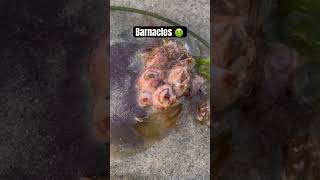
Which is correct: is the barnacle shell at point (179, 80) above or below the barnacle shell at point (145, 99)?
above

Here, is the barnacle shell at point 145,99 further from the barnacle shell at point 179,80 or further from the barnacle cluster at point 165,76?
the barnacle shell at point 179,80

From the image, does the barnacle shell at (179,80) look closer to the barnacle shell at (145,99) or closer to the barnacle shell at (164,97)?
the barnacle shell at (164,97)

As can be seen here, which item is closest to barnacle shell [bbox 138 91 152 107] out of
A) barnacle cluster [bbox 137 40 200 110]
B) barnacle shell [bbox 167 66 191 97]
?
barnacle cluster [bbox 137 40 200 110]

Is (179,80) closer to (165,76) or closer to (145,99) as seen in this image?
(165,76)

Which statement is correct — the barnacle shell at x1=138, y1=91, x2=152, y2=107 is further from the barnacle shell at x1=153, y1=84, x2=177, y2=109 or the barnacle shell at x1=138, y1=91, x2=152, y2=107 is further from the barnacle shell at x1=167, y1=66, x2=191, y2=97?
the barnacle shell at x1=167, y1=66, x2=191, y2=97

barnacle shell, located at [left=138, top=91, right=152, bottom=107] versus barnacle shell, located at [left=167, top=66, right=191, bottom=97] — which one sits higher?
barnacle shell, located at [left=167, top=66, right=191, bottom=97]

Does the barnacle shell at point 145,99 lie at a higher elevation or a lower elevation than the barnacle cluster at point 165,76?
lower

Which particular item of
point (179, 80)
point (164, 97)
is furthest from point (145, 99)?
point (179, 80)

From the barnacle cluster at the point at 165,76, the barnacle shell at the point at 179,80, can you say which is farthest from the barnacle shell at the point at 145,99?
the barnacle shell at the point at 179,80

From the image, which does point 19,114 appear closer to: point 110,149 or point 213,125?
point 110,149

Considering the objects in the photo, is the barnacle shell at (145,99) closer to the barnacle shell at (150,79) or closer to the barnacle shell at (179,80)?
the barnacle shell at (150,79)

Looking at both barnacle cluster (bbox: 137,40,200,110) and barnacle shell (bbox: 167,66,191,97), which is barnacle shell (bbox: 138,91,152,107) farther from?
barnacle shell (bbox: 167,66,191,97)

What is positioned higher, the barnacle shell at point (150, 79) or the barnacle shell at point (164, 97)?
the barnacle shell at point (150, 79)
